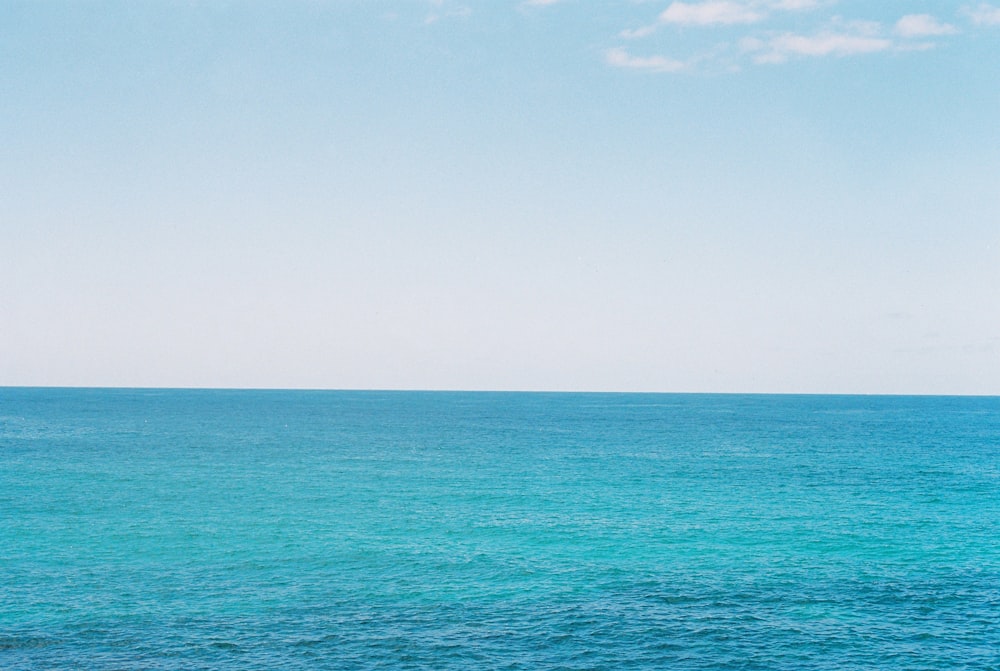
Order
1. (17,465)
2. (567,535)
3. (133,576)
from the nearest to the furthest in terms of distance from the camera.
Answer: (133,576) → (567,535) → (17,465)

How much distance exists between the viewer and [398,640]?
→ 129ft

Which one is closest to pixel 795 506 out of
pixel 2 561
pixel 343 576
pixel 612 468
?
pixel 612 468

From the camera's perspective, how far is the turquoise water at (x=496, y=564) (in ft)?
126

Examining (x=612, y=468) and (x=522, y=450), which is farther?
(x=522, y=450)

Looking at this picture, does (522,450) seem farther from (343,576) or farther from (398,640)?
(398,640)

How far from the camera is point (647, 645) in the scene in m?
38.7

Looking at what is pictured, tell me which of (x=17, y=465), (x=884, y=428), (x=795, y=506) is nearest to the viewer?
(x=795, y=506)

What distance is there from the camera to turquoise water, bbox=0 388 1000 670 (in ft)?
126

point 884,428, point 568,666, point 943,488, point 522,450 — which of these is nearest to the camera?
point 568,666

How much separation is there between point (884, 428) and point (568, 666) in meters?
165

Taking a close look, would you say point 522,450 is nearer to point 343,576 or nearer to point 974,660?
point 343,576

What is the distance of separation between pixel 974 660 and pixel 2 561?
55047 millimetres

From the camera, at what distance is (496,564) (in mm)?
52969

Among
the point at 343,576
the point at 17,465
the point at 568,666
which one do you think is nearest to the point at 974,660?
the point at 568,666
